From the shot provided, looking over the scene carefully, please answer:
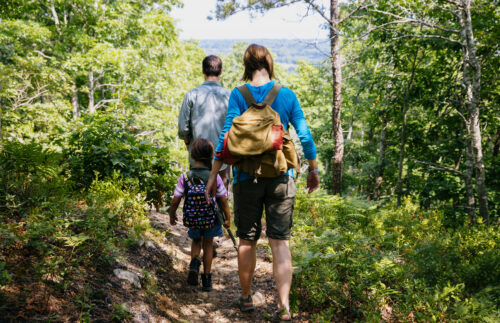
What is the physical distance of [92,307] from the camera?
6.96ft

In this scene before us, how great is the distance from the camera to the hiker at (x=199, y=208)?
345 cm

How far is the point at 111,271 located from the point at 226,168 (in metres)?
2.01

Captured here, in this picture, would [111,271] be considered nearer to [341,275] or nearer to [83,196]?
[83,196]

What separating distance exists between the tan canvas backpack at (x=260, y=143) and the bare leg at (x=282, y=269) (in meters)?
0.68

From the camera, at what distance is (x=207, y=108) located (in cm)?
417

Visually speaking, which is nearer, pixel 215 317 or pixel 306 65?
pixel 215 317

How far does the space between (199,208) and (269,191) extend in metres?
1.11

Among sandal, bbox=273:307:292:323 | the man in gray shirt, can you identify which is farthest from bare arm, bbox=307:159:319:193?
the man in gray shirt

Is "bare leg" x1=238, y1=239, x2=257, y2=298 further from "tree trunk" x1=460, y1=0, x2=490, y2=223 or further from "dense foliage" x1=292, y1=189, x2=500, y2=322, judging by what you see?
"tree trunk" x1=460, y1=0, x2=490, y2=223

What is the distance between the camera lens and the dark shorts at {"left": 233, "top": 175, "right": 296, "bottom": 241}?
2.66 meters

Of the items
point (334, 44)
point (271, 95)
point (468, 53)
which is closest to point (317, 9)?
point (334, 44)

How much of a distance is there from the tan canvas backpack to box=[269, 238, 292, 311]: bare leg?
0.68 m

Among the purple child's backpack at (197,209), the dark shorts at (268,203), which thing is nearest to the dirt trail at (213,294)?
the purple child's backpack at (197,209)

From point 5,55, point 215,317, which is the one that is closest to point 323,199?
point 215,317
